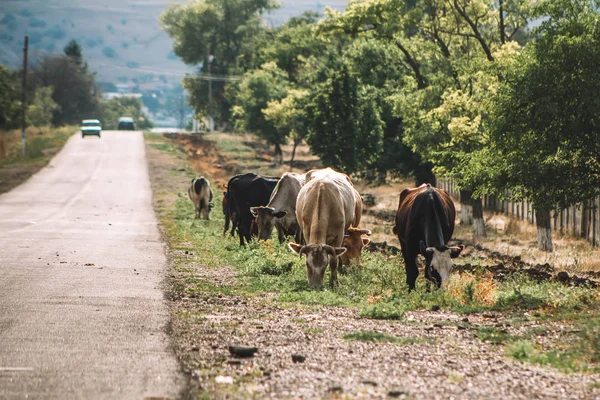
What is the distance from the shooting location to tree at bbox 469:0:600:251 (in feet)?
74.8

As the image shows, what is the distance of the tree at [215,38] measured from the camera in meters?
112

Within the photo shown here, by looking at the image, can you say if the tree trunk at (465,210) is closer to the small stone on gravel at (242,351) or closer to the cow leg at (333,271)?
the cow leg at (333,271)

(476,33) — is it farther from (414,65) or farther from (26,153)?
(26,153)

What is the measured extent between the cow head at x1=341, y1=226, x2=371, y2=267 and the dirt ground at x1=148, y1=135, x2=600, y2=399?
13.1ft

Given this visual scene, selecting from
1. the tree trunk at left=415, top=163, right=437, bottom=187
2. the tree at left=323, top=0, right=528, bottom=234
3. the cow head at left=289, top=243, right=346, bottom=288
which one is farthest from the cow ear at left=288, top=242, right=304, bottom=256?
the tree trunk at left=415, top=163, right=437, bottom=187

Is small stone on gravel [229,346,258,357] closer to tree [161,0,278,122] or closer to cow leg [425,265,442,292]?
cow leg [425,265,442,292]

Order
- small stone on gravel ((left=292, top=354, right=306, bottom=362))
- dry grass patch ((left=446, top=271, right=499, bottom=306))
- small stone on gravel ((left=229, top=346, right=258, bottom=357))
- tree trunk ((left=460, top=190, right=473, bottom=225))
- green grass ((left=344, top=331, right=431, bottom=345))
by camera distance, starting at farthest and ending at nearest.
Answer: tree trunk ((left=460, top=190, right=473, bottom=225))
dry grass patch ((left=446, top=271, right=499, bottom=306))
green grass ((left=344, top=331, right=431, bottom=345))
small stone on gravel ((left=229, top=346, right=258, bottom=357))
small stone on gravel ((left=292, top=354, right=306, bottom=362))

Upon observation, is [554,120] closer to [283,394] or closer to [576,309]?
[576,309]

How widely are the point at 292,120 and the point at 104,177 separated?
53.6 ft

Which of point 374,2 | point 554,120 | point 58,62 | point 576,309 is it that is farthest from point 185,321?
point 58,62

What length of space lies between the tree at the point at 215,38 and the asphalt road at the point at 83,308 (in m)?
78.6

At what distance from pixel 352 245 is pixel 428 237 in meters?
2.76

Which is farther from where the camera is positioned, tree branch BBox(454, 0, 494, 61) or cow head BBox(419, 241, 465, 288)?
tree branch BBox(454, 0, 494, 61)

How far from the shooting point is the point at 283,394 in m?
8.10
